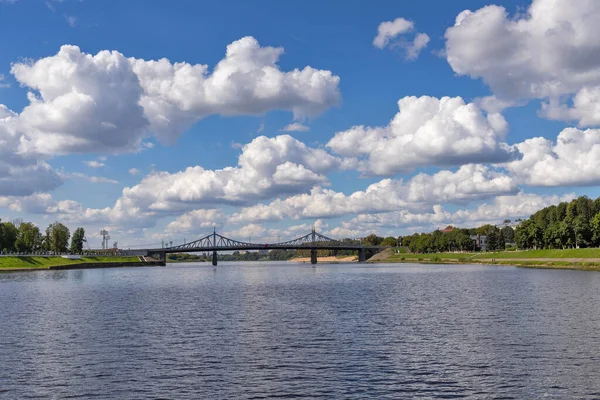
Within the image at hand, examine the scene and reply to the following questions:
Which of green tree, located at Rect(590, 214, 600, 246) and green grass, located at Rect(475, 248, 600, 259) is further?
green tree, located at Rect(590, 214, 600, 246)

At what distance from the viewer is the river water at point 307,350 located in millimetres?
28938

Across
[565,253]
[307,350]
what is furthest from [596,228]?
[307,350]

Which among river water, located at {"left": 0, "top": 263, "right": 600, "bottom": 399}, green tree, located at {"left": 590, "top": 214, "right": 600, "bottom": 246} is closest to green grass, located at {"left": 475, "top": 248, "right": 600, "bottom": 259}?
green tree, located at {"left": 590, "top": 214, "right": 600, "bottom": 246}

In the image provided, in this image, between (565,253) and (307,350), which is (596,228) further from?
(307,350)

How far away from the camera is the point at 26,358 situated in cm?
3662

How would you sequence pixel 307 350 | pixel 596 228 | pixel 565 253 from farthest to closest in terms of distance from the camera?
Result: 1. pixel 596 228
2. pixel 565 253
3. pixel 307 350

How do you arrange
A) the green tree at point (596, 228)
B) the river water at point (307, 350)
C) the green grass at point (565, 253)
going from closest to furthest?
the river water at point (307, 350), the green grass at point (565, 253), the green tree at point (596, 228)

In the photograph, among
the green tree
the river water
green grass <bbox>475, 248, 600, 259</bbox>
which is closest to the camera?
the river water

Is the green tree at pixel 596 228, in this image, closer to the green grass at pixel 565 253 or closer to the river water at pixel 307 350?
the green grass at pixel 565 253

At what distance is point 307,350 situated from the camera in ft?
125

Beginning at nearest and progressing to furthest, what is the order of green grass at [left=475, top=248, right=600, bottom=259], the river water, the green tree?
1. the river water
2. green grass at [left=475, top=248, right=600, bottom=259]
3. the green tree

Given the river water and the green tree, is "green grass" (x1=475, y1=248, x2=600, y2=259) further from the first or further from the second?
the river water

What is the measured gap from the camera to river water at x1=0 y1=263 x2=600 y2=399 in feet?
94.9

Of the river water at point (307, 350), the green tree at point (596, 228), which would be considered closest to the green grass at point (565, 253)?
the green tree at point (596, 228)
